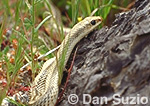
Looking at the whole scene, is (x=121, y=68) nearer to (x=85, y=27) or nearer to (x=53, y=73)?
(x=53, y=73)

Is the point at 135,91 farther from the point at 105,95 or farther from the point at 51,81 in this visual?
the point at 51,81

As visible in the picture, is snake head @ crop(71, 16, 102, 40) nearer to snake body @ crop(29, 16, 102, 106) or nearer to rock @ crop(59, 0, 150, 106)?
snake body @ crop(29, 16, 102, 106)

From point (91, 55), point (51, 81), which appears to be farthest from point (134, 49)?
point (51, 81)

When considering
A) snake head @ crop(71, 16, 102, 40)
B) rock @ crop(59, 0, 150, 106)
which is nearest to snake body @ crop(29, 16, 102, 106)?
snake head @ crop(71, 16, 102, 40)

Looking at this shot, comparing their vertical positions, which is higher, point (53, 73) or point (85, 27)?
point (85, 27)

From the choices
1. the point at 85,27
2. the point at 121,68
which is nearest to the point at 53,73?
the point at 85,27

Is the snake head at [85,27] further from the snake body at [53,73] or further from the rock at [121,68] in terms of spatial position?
the rock at [121,68]

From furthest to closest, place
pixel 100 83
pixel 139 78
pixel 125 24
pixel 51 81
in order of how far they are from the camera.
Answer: pixel 51 81, pixel 125 24, pixel 100 83, pixel 139 78

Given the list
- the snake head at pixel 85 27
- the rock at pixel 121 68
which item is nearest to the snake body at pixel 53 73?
the snake head at pixel 85 27
